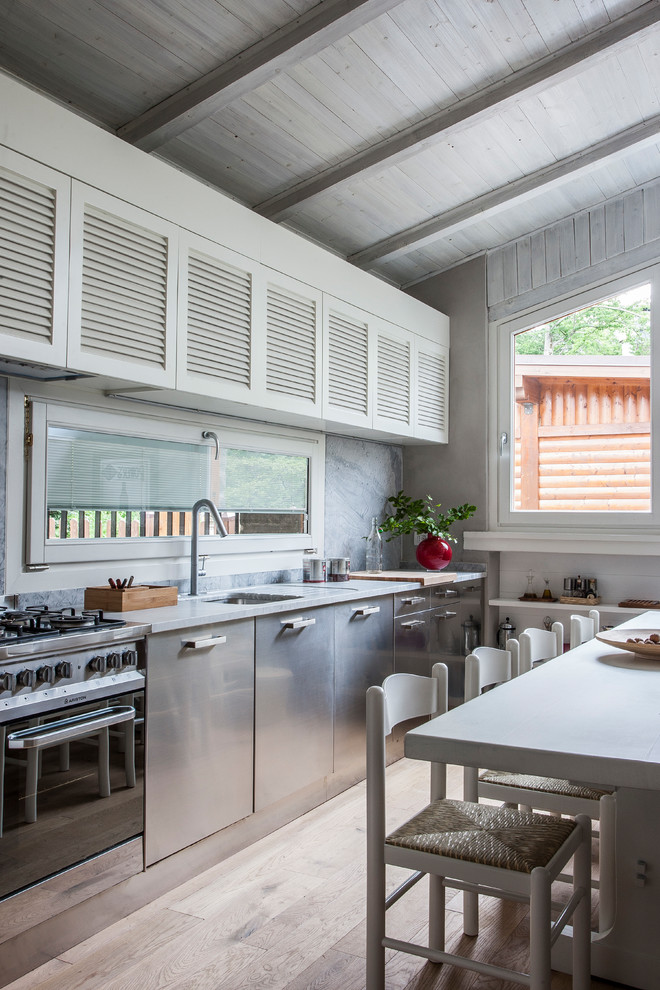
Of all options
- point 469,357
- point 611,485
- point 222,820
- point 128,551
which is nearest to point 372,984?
point 222,820

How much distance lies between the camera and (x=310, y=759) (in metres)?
3.23

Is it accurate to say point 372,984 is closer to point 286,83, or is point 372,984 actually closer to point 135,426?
point 135,426

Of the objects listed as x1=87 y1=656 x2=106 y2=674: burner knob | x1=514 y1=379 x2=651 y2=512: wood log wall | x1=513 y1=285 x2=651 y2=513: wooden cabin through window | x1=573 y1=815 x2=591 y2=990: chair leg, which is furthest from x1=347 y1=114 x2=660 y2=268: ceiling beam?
x1=573 y1=815 x2=591 y2=990: chair leg

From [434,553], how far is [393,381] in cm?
102

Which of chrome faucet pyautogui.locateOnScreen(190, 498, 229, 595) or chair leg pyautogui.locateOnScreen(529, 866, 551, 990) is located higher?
chrome faucet pyautogui.locateOnScreen(190, 498, 229, 595)

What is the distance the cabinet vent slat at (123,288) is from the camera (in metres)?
A: 2.53

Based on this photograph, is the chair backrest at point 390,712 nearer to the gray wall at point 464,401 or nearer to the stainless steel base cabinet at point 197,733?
the stainless steel base cabinet at point 197,733

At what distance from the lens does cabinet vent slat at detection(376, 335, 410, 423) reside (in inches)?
168

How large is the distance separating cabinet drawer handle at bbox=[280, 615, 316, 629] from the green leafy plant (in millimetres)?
1550

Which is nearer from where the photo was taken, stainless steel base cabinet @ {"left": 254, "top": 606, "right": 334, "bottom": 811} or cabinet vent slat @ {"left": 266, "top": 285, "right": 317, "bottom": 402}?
stainless steel base cabinet @ {"left": 254, "top": 606, "right": 334, "bottom": 811}

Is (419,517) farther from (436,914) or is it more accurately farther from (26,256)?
(26,256)

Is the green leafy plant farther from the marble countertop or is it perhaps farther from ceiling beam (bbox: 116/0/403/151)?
ceiling beam (bbox: 116/0/403/151)

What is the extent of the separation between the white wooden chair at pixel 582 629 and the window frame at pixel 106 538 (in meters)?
1.48

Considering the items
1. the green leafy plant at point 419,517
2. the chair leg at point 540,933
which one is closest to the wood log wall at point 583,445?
the green leafy plant at point 419,517
